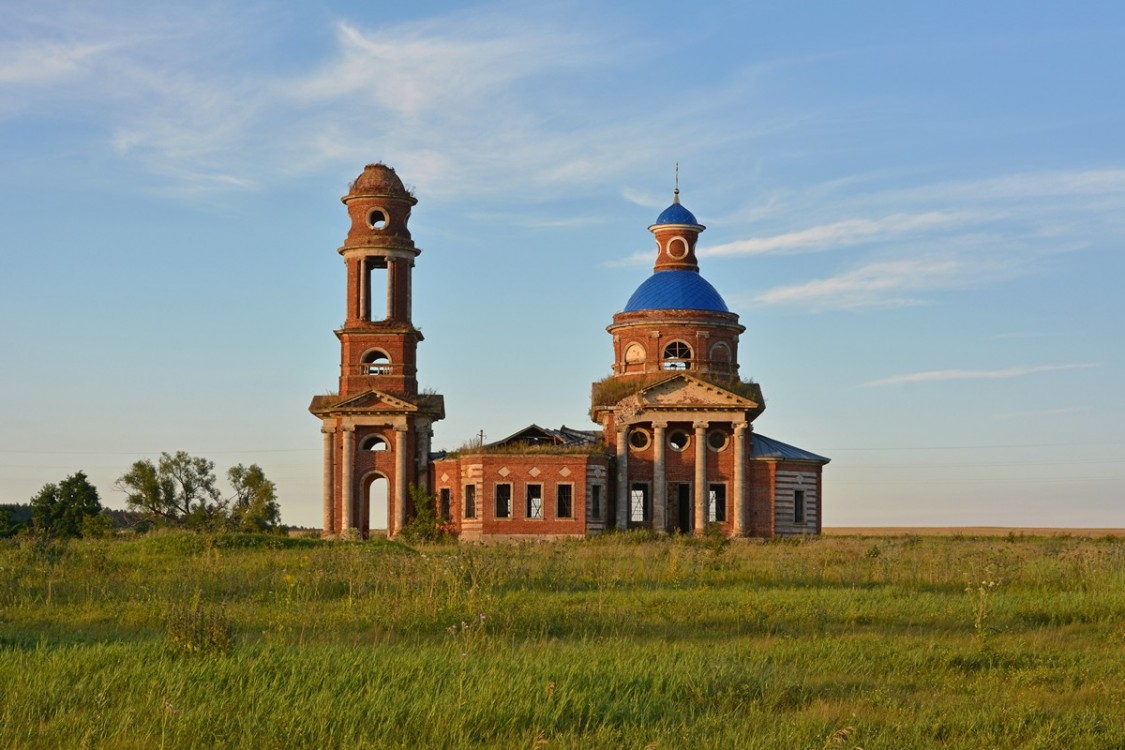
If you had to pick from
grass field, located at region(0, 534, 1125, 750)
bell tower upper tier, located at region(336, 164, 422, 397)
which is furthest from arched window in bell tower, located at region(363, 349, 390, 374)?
grass field, located at region(0, 534, 1125, 750)

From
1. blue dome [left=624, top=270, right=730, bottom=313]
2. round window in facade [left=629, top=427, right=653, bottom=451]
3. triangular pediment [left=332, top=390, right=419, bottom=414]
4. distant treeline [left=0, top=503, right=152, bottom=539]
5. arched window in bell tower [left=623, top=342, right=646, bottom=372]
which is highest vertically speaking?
blue dome [left=624, top=270, right=730, bottom=313]

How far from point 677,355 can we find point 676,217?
6.28m

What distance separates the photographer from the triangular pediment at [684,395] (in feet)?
164

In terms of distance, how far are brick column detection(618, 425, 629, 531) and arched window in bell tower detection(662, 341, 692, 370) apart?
145 inches

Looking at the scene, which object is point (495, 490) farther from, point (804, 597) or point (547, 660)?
point (547, 660)

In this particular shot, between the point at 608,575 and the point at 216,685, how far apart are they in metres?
12.6

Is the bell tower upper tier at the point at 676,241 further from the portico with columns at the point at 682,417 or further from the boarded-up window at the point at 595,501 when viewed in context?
the boarded-up window at the point at 595,501

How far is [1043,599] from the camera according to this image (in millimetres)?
19938

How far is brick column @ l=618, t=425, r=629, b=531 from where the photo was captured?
50281 mm

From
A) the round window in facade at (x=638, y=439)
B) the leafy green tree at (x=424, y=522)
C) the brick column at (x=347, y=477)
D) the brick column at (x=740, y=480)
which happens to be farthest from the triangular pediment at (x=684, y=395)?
the brick column at (x=347, y=477)

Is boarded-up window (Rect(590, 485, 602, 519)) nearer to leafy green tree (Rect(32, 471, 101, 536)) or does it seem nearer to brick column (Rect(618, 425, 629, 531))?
brick column (Rect(618, 425, 629, 531))

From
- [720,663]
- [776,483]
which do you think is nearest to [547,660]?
[720,663]

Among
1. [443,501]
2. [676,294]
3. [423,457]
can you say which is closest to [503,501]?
[443,501]

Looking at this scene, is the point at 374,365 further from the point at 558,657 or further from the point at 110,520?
the point at 558,657
